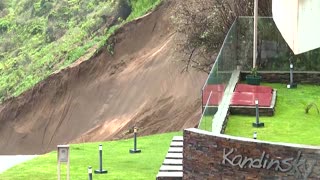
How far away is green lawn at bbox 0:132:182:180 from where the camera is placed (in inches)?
804

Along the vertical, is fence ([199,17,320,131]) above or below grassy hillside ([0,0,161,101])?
below

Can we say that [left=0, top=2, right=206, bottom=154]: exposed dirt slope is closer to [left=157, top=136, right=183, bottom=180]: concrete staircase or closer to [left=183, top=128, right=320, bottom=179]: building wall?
[left=157, top=136, right=183, bottom=180]: concrete staircase

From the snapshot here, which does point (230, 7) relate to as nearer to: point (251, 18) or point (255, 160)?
point (251, 18)

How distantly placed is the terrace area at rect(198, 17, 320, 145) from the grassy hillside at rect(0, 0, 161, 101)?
71.0 feet

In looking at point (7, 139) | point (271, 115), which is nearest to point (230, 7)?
point (271, 115)

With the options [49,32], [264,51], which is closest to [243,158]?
[264,51]

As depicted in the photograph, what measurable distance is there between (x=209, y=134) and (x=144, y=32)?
109 feet

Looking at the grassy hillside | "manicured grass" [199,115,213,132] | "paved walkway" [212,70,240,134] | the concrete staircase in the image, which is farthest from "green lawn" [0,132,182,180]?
the grassy hillside

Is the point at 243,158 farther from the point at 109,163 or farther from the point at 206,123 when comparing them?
the point at 109,163

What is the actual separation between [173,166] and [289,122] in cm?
523

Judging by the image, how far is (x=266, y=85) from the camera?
26.5 meters

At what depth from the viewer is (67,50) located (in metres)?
56.7

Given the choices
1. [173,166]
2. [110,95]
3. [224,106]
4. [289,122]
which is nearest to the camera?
[173,166]

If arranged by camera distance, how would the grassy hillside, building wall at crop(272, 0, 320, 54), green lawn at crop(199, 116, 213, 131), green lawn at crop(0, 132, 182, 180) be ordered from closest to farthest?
green lawn at crop(199, 116, 213, 131), building wall at crop(272, 0, 320, 54), green lawn at crop(0, 132, 182, 180), the grassy hillside
